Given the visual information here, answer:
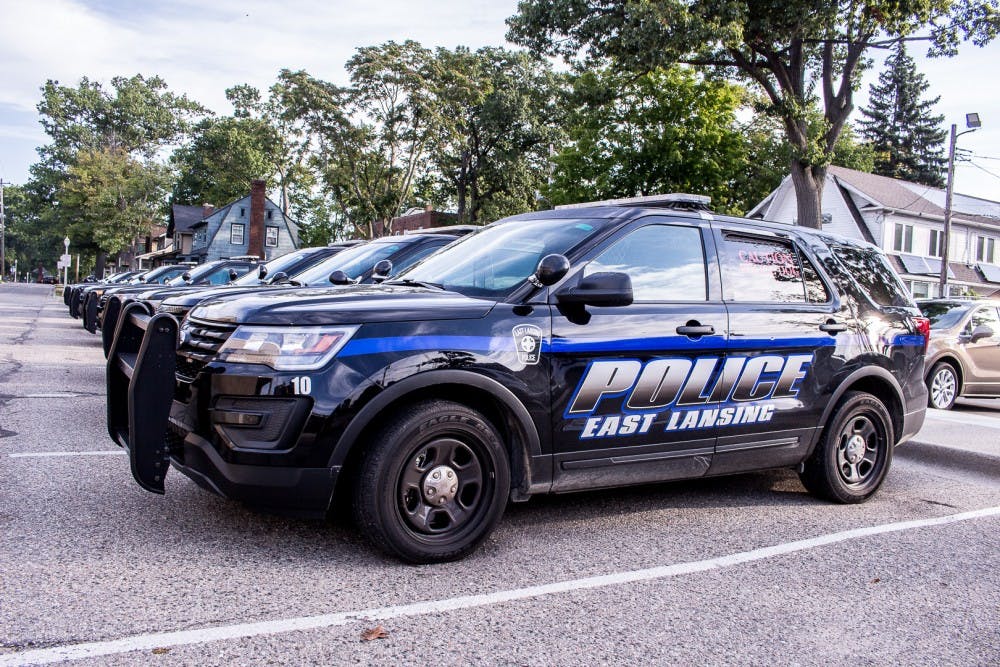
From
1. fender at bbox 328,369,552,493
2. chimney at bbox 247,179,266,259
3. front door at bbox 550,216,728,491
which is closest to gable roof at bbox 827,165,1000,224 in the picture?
chimney at bbox 247,179,266,259

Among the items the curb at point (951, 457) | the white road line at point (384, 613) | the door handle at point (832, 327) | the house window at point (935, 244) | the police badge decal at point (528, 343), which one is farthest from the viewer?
the house window at point (935, 244)

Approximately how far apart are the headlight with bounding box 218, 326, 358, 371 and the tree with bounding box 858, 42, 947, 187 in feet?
253

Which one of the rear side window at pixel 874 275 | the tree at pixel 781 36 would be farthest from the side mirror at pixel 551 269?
the tree at pixel 781 36

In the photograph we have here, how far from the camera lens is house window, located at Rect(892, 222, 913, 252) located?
39.9 m

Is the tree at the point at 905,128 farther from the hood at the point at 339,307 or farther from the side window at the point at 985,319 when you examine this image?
the hood at the point at 339,307

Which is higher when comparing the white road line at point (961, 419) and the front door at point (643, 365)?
the front door at point (643, 365)

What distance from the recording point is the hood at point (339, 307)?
3787 millimetres

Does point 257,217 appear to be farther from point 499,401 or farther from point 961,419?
point 499,401

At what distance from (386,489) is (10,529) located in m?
1.99

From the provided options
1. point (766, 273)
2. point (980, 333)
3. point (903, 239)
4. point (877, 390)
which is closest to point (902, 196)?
point (903, 239)

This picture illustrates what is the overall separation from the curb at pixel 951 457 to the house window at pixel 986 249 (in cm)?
4262

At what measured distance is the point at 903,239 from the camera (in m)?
40.3

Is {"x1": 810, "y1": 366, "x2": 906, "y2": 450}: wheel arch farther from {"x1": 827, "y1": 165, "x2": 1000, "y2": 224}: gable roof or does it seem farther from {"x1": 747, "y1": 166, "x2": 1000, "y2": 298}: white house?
{"x1": 827, "y1": 165, "x2": 1000, "y2": 224}: gable roof

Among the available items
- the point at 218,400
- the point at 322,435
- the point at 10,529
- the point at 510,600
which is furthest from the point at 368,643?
the point at 10,529
